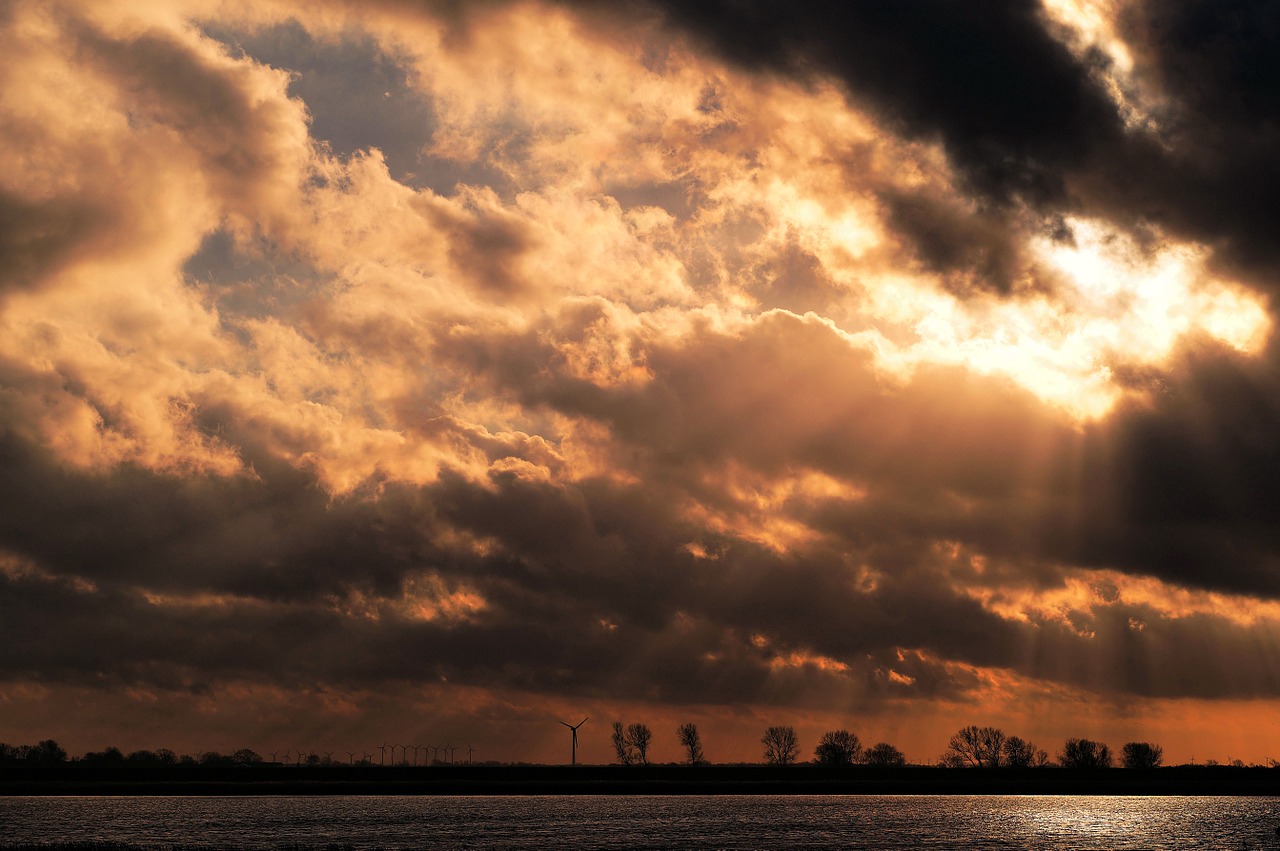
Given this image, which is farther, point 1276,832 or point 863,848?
point 1276,832

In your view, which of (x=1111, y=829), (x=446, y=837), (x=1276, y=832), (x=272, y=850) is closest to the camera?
(x=272, y=850)

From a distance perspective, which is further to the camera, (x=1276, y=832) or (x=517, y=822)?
(x=517, y=822)

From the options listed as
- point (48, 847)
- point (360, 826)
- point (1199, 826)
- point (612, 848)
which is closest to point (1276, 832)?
point (1199, 826)

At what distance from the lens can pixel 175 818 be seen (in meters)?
199

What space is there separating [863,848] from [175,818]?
12663 centimetres

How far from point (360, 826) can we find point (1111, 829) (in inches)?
5038

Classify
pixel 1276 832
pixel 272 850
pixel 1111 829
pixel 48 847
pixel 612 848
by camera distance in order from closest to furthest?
pixel 48 847
pixel 272 850
pixel 612 848
pixel 1276 832
pixel 1111 829


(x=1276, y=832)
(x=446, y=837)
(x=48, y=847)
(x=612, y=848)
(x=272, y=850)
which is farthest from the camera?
(x=1276, y=832)

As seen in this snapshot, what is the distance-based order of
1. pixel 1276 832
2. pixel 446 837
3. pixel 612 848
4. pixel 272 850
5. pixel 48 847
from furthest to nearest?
pixel 1276 832 < pixel 446 837 < pixel 612 848 < pixel 272 850 < pixel 48 847

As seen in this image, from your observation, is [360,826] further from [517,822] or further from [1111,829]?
[1111,829]

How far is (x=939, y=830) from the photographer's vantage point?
18425cm

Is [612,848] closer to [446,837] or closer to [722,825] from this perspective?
[446,837]

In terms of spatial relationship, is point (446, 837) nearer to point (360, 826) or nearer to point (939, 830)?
point (360, 826)

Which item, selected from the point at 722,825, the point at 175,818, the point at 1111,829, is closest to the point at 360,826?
the point at 175,818
